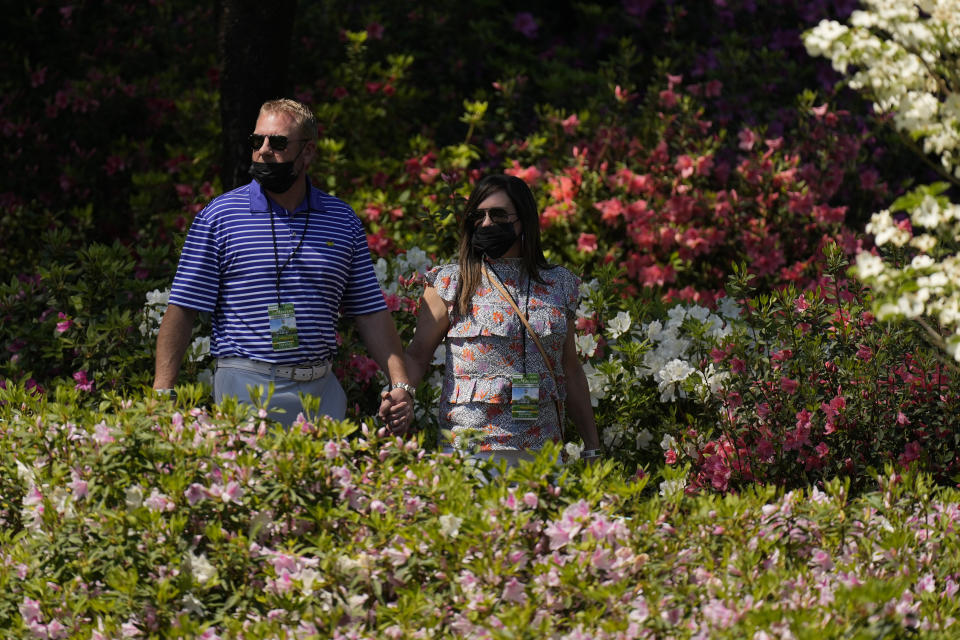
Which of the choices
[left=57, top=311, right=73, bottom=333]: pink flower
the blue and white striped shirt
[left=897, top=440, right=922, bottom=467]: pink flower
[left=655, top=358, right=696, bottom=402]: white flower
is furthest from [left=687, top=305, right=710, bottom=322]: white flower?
[left=57, top=311, right=73, bottom=333]: pink flower

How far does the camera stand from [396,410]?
3.70m

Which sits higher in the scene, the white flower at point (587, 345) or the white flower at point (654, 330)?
the white flower at point (654, 330)

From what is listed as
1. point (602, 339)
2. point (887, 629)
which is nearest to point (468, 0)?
point (602, 339)

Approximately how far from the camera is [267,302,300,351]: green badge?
366 centimetres

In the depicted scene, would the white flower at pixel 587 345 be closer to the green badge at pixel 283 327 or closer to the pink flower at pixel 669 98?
the green badge at pixel 283 327

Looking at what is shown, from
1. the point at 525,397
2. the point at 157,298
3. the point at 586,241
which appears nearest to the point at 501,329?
the point at 525,397

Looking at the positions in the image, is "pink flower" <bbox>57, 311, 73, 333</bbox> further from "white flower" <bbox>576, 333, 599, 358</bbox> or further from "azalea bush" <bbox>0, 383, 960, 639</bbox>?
"white flower" <bbox>576, 333, 599, 358</bbox>

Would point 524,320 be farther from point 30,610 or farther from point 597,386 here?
point 30,610

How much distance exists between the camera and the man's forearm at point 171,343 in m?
3.68

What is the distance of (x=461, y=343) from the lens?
12.4 feet

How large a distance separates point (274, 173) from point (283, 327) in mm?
489

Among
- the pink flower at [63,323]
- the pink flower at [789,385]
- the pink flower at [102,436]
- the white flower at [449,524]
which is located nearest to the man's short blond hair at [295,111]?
the pink flower at [102,436]

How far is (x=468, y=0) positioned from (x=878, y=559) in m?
6.88

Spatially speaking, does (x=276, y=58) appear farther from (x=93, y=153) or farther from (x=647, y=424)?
(x=647, y=424)
